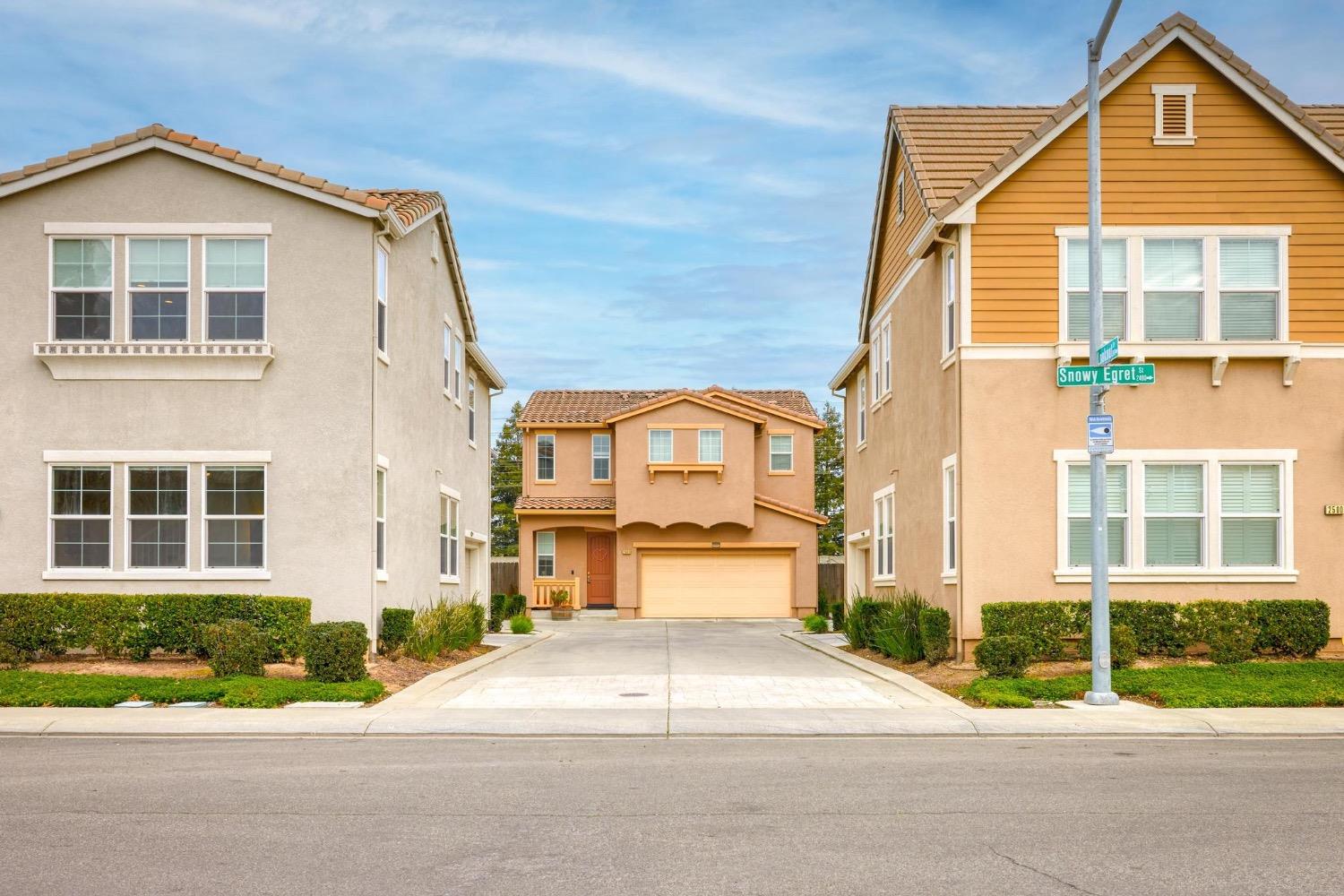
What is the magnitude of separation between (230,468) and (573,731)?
28.6 ft

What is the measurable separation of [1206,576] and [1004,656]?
14.3ft

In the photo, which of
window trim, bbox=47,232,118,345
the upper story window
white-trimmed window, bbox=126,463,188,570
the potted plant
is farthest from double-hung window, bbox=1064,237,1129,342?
the potted plant

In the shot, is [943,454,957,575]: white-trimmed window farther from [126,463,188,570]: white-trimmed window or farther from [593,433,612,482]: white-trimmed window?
[593,433,612,482]: white-trimmed window

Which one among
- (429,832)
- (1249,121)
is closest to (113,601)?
(429,832)

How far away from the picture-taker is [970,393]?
19141mm

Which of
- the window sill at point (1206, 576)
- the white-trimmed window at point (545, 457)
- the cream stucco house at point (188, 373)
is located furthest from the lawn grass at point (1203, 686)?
the white-trimmed window at point (545, 457)

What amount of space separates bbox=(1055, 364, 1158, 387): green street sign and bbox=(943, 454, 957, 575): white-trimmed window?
496 cm

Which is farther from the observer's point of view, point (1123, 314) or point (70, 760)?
point (1123, 314)

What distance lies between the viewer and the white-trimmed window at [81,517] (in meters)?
19.4

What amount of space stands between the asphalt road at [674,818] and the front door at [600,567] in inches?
1243

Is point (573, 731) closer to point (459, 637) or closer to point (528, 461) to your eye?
point (459, 637)

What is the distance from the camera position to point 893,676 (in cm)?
1867

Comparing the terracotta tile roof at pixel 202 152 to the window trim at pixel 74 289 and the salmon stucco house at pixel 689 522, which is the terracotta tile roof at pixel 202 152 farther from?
the salmon stucco house at pixel 689 522

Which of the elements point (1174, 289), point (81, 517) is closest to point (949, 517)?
point (1174, 289)
